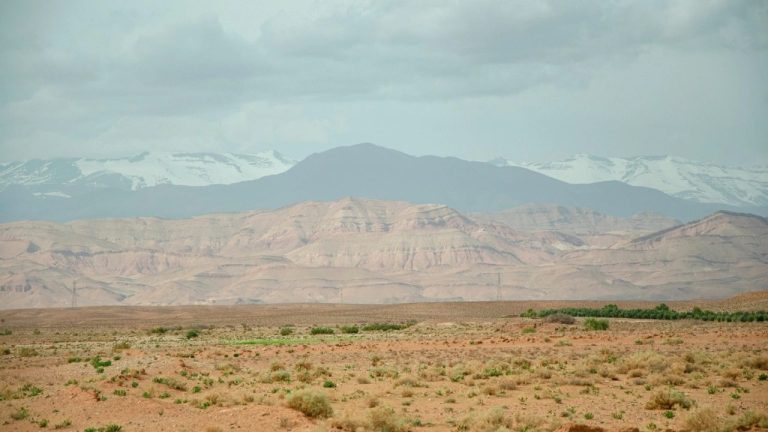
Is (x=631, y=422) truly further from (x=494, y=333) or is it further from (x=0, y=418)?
(x=494, y=333)

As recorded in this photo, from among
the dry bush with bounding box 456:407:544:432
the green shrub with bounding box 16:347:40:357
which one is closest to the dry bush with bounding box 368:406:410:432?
the dry bush with bounding box 456:407:544:432

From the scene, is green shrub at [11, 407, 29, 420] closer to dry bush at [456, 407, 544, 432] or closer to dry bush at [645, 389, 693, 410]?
dry bush at [456, 407, 544, 432]

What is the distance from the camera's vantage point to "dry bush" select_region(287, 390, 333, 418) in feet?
85.4

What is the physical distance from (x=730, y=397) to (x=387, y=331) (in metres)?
38.0

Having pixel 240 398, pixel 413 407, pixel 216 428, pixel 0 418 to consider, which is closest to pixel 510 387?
pixel 413 407

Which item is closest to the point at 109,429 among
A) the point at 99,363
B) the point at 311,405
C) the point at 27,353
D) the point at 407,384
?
the point at 311,405

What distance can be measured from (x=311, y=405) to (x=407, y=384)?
6.88m

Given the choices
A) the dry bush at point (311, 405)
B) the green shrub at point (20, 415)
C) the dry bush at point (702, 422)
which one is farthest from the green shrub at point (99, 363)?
the dry bush at point (702, 422)

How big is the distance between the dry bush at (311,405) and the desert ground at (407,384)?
0.03m

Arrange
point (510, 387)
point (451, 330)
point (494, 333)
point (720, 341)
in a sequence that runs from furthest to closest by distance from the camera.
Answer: point (451, 330)
point (494, 333)
point (720, 341)
point (510, 387)

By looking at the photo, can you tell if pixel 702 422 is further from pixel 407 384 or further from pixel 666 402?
pixel 407 384

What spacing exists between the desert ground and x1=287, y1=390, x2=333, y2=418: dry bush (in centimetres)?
3

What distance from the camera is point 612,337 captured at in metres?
51.9

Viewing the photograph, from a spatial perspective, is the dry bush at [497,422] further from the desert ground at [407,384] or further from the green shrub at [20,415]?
the green shrub at [20,415]
